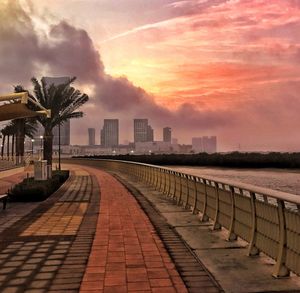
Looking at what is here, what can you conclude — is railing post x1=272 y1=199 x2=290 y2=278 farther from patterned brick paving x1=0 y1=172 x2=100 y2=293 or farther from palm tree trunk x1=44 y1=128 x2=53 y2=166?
palm tree trunk x1=44 y1=128 x2=53 y2=166

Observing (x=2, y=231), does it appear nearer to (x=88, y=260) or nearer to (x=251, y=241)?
(x=88, y=260)

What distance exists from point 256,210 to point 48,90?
29.8 metres

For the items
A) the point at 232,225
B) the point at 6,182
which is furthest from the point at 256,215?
the point at 6,182

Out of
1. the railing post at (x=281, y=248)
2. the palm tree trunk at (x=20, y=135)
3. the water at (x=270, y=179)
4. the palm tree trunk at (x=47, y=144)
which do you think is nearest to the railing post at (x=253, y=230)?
the railing post at (x=281, y=248)

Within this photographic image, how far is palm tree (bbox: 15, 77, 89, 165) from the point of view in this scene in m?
33.7

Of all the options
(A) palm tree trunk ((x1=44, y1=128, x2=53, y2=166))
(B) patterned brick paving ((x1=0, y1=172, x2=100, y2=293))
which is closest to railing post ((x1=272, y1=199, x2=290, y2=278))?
(B) patterned brick paving ((x1=0, y1=172, x2=100, y2=293))

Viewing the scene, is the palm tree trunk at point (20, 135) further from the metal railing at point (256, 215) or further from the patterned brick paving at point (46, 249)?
the metal railing at point (256, 215)

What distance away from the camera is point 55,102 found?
3369 centimetres

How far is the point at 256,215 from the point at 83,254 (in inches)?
111

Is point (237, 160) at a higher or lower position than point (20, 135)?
lower

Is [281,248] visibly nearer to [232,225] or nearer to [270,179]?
[232,225]

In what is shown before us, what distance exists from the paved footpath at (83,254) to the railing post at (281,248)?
1.28m

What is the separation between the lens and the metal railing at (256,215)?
5492mm

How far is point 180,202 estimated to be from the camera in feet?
48.5
